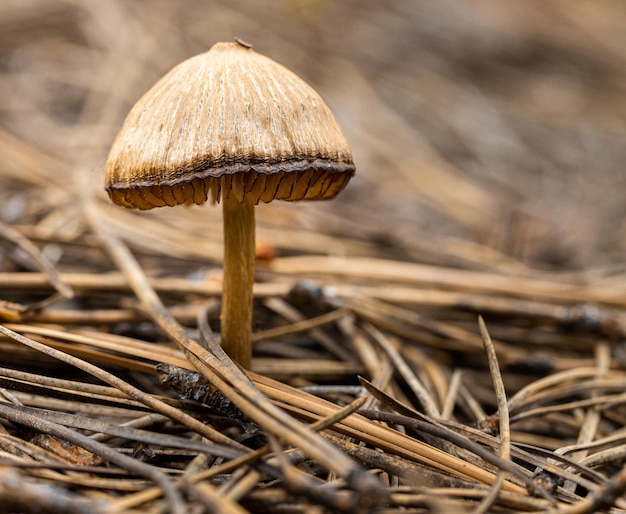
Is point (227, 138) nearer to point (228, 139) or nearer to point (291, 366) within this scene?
point (228, 139)

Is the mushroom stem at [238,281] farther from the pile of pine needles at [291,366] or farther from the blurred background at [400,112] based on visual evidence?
the blurred background at [400,112]

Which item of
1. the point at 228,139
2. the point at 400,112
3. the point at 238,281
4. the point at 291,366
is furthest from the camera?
the point at 400,112

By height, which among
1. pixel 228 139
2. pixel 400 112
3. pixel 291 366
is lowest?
pixel 291 366

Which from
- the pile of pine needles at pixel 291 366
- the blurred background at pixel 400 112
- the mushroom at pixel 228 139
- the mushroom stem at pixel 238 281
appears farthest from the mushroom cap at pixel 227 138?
the blurred background at pixel 400 112

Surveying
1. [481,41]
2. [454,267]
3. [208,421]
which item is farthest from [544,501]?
[481,41]

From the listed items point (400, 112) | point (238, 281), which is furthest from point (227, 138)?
point (400, 112)

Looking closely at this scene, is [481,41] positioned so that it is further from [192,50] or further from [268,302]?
[268,302]

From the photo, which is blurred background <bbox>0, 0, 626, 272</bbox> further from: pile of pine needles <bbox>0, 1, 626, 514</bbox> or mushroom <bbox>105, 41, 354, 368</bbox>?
mushroom <bbox>105, 41, 354, 368</bbox>
